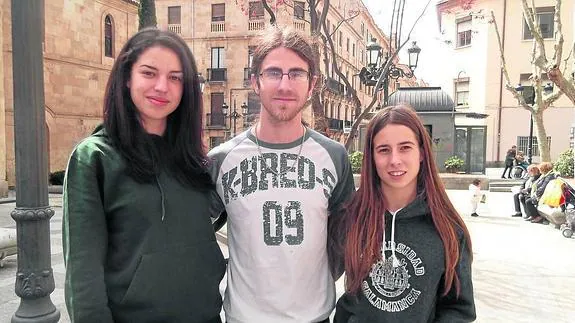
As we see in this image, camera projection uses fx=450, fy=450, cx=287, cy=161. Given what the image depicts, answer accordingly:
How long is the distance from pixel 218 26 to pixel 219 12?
3.62ft

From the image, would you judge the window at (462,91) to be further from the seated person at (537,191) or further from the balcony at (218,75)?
the seated person at (537,191)

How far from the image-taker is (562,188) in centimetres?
918

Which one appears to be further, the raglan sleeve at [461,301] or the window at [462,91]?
the window at [462,91]

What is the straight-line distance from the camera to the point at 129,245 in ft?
5.37

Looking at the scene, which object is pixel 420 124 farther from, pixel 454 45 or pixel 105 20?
pixel 454 45

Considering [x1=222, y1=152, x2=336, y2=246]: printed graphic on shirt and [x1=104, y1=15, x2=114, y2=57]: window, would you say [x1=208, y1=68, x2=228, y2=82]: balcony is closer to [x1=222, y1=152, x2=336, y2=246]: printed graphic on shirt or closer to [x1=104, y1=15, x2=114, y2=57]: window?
[x1=104, y1=15, x2=114, y2=57]: window

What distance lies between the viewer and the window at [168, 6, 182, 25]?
3444 cm

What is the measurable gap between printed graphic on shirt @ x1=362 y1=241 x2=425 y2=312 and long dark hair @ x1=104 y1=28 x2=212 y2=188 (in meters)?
0.82

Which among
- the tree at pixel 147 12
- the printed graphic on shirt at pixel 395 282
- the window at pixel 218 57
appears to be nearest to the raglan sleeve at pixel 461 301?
the printed graphic on shirt at pixel 395 282

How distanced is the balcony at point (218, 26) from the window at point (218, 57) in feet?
4.24

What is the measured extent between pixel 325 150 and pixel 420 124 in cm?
45

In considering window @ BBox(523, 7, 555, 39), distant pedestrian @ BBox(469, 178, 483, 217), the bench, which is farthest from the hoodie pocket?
window @ BBox(523, 7, 555, 39)

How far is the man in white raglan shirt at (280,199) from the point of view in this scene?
1.93 meters

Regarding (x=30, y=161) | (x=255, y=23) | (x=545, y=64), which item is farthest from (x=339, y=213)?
(x=255, y=23)
